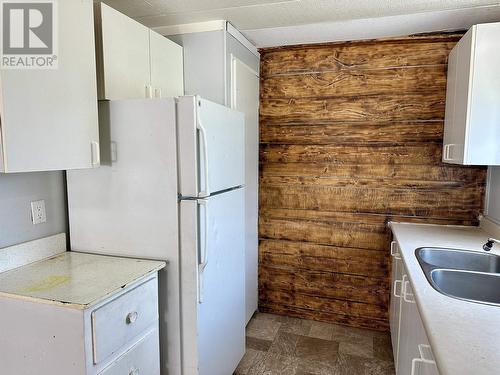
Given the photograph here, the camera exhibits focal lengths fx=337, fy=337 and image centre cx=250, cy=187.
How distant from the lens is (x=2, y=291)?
138 centimetres

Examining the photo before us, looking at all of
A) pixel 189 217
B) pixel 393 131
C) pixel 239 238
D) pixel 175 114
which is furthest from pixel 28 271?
pixel 393 131

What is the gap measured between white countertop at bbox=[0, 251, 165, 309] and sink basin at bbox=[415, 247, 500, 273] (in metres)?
1.50

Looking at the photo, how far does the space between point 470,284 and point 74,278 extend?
6.03 ft

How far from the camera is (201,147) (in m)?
1.64

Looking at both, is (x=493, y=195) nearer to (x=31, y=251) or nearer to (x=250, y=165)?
(x=250, y=165)

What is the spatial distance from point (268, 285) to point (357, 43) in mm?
2164

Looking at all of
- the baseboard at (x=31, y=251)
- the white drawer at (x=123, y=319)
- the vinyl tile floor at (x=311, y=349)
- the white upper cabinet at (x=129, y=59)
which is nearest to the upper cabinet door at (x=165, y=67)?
the white upper cabinet at (x=129, y=59)

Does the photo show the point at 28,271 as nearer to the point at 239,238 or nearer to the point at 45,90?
the point at 45,90

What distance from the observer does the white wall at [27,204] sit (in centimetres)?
161

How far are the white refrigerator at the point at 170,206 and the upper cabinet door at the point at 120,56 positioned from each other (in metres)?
0.13

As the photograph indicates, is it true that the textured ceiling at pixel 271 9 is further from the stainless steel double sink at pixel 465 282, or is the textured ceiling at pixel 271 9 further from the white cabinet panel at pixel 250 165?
the stainless steel double sink at pixel 465 282

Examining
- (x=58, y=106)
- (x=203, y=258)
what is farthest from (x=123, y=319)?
(x=58, y=106)

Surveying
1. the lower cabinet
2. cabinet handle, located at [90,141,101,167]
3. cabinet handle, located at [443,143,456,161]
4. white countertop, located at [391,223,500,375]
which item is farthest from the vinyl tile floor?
cabinet handle, located at [90,141,101,167]

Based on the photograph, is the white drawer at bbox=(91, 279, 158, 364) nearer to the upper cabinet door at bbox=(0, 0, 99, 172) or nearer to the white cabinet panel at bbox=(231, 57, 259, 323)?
the upper cabinet door at bbox=(0, 0, 99, 172)
